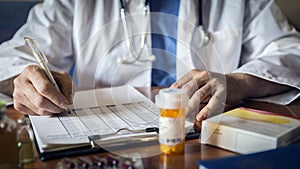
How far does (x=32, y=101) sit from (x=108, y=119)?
174mm

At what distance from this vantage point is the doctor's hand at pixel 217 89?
2.58 feet

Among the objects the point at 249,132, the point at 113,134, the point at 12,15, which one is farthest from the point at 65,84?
the point at 12,15

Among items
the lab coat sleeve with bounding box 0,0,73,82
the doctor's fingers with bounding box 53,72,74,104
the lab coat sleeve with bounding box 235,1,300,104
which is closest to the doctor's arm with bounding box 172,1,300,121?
the lab coat sleeve with bounding box 235,1,300,104

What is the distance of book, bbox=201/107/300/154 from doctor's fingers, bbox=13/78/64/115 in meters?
0.33

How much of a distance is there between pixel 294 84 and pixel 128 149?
58 cm

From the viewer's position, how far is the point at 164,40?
1.28 metres

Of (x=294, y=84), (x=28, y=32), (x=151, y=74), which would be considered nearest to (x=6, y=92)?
(x=28, y=32)

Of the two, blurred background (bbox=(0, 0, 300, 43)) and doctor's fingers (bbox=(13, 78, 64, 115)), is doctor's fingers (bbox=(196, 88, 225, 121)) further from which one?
blurred background (bbox=(0, 0, 300, 43))

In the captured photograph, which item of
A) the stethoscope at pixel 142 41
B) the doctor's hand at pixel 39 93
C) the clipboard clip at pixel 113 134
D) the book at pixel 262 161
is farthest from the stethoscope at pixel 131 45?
the book at pixel 262 161

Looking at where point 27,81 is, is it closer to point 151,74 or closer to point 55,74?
point 55,74

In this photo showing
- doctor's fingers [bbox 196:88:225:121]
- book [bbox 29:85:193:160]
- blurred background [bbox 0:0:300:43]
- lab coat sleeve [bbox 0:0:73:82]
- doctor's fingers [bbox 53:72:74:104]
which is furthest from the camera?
blurred background [bbox 0:0:300:43]

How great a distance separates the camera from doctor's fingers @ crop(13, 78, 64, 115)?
831 millimetres

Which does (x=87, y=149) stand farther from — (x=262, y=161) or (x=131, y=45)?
(x=131, y=45)

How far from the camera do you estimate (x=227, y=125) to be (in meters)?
0.67
